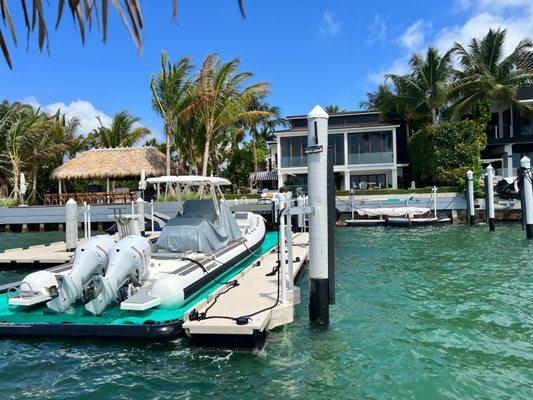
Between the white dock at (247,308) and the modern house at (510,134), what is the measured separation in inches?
1187

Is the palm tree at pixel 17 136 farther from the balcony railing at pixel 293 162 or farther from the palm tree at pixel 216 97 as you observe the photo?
the balcony railing at pixel 293 162

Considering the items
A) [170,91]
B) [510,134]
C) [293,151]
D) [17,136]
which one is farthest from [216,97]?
[510,134]

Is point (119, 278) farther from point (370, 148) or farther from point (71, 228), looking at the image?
point (370, 148)

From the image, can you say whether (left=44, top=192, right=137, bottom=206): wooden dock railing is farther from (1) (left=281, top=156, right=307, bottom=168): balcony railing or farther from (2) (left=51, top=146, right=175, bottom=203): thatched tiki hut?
(1) (left=281, top=156, right=307, bottom=168): balcony railing

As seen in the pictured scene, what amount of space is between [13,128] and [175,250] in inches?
1144

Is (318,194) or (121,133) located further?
(121,133)

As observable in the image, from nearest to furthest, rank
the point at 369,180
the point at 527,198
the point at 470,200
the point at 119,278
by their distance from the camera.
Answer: the point at 119,278
the point at 527,198
the point at 470,200
the point at 369,180

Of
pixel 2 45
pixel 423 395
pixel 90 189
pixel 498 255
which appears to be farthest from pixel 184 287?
pixel 90 189

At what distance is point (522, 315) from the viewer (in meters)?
7.67

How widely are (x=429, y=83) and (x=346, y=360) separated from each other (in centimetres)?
3140

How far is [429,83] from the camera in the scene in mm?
33312

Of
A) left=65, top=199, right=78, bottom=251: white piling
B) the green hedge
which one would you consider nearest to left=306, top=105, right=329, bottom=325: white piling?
left=65, top=199, right=78, bottom=251: white piling

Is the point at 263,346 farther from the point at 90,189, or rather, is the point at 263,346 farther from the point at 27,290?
the point at 90,189

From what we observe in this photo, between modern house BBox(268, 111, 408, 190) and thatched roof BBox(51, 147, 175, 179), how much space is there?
30.3 ft
